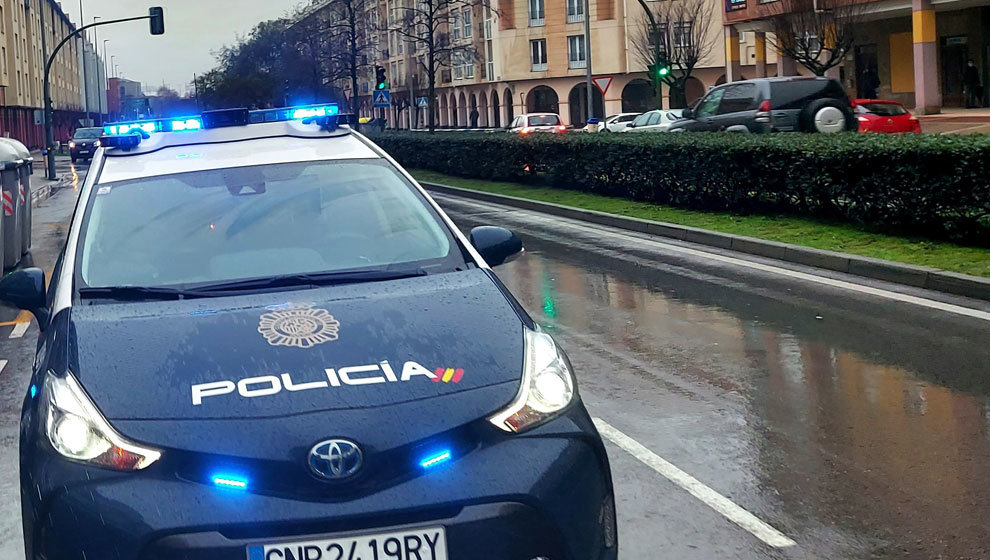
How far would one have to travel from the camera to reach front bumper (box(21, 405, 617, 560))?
3.02m

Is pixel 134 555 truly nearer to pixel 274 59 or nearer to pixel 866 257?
pixel 866 257

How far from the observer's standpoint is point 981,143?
11.8 m

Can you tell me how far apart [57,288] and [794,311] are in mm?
6894

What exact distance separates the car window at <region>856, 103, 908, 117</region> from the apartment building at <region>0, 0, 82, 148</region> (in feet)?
113

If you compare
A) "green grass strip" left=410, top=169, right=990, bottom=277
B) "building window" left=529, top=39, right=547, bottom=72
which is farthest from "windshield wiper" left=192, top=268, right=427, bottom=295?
"building window" left=529, top=39, right=547, bottom=72

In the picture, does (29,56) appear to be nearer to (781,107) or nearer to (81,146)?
(81,146)

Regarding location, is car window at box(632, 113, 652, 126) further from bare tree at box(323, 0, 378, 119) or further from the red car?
bare tree at box(323, 0, 378, 119)

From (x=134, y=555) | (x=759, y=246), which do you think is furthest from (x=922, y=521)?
(x=759, y=246)

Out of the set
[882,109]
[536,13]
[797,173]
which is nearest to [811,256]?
[797,173]

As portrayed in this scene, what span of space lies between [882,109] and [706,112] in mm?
6243

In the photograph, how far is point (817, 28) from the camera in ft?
123

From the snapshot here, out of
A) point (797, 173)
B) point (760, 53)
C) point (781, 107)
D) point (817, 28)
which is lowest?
point (797, 173)

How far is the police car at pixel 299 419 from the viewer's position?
307cm

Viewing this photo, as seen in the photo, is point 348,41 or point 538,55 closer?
point 348,41
